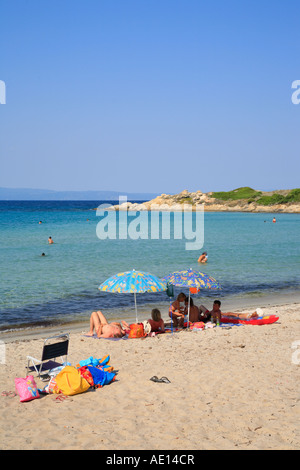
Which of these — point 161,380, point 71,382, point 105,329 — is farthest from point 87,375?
point 105,329

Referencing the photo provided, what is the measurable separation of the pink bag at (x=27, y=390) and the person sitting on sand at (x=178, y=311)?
6.28 meters

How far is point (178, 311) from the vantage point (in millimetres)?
14422

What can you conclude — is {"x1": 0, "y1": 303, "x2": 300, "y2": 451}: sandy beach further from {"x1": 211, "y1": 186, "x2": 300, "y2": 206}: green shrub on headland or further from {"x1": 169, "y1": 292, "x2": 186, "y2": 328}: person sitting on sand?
{"x1": 211, "y1": 186, "x2": 300, "y2": 206}: green shrub on headland

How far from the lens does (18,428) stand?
23.1 ft

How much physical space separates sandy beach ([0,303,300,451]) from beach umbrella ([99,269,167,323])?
1.51 metres

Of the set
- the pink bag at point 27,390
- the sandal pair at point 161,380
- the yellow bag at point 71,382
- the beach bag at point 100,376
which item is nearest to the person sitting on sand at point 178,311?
the sandal pair at point 161,380

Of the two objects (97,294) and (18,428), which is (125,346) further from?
(97,294)

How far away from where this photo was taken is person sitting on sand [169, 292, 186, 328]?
46.5ft

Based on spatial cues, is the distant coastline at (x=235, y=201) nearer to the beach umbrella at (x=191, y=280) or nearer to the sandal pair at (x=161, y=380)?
the beach umbrella at (x=191, y=280)

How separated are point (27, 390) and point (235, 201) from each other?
12487 centimetres

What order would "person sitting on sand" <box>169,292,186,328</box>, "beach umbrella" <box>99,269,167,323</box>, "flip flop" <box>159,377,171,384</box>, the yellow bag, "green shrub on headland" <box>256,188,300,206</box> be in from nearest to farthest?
the yellow bag
"flip flop" <box>159,377,171,384</box>
"beach umbrella" <box>99,269,167,323</box>
"person sitting on sand" <box>169,292,186,328</box>
"green shrub on headland" <box>256,188,300,206</box>

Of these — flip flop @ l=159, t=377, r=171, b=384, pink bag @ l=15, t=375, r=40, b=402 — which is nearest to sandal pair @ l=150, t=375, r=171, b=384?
flip flop @ l=159, t=377, r=171, b=384

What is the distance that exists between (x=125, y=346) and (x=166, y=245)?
30.2 m

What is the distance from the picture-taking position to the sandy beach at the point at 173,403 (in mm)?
6598
